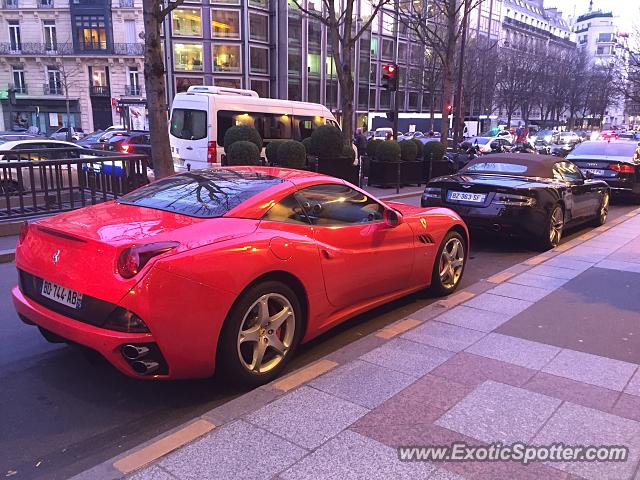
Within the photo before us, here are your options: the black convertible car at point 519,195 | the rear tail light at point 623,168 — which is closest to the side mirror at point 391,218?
the black convertible car at point 519,195

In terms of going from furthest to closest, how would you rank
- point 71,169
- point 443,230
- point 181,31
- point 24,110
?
point 24,110 < point 181,31 < point 71,169 < point 443,230

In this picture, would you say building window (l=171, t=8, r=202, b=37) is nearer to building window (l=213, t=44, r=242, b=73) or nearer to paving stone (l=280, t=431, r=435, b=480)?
building window (l=213, t=44, r=242, b=73)

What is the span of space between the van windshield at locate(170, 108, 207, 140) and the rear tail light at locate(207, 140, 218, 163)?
38cm

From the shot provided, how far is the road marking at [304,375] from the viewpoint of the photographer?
359cm

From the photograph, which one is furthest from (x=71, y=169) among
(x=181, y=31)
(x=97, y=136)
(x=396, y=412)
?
(x=181, y=31)

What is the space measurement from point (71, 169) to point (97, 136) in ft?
67.8

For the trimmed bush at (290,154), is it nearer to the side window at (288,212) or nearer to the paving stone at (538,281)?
the paving stone at (538,281)

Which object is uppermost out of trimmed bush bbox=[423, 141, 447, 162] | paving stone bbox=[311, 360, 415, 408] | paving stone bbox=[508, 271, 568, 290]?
trimmed bush bbox=[423, 141, 447, 162]

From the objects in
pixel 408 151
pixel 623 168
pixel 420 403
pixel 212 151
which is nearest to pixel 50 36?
pixel 212 151

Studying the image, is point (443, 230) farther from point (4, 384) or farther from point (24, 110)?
point (24, 110)

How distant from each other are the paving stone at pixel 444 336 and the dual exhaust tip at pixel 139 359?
2.12 metres

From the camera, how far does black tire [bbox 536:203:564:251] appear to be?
324 inches

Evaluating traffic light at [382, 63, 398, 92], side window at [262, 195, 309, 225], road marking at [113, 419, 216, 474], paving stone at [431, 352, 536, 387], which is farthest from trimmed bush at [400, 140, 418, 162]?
road marking at [113, 419, 216, 474]

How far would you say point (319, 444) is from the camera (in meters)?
2.84
